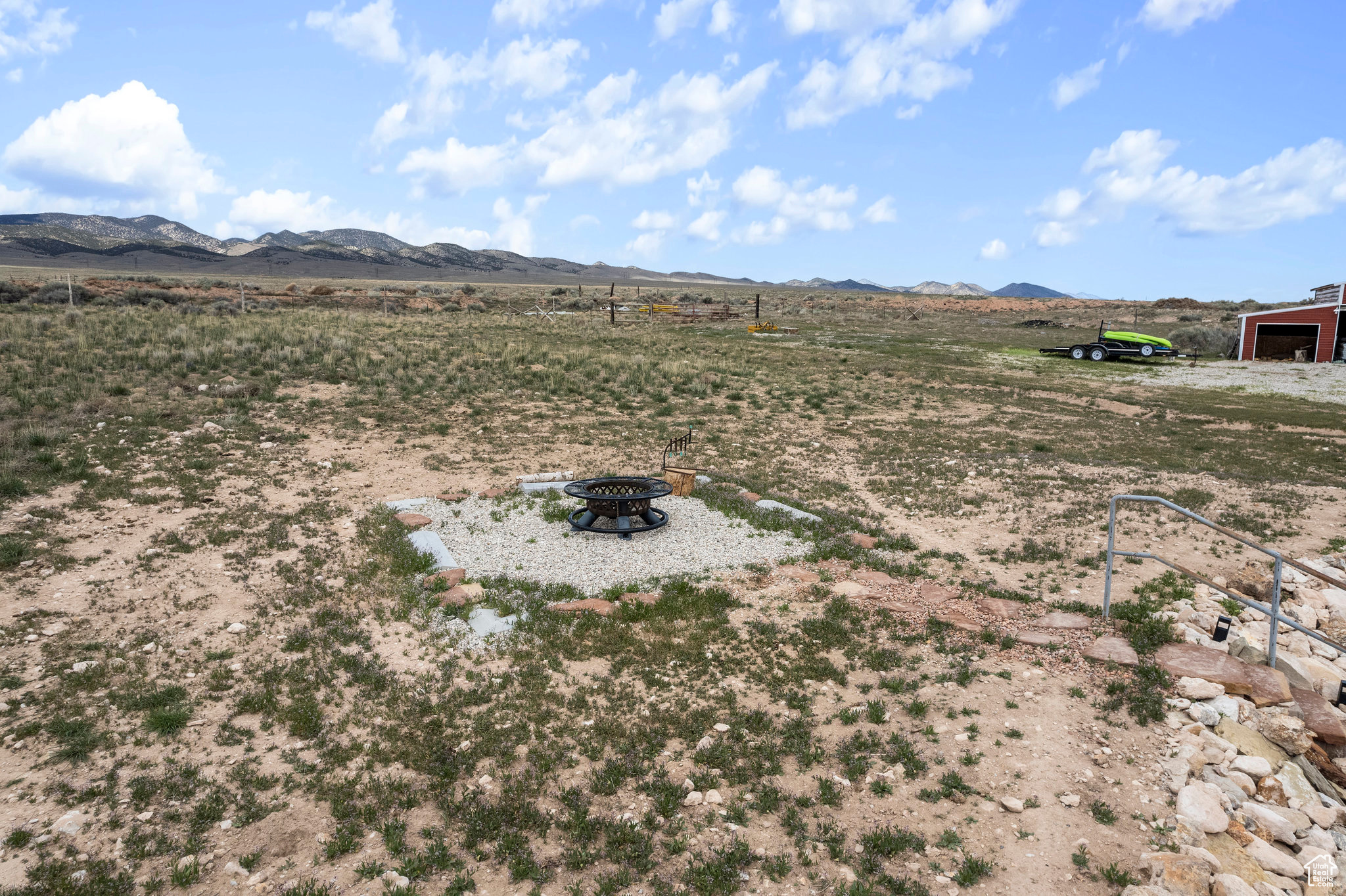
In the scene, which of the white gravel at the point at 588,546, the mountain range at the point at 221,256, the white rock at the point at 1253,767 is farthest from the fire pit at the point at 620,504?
the mountain range at the point at 221,256

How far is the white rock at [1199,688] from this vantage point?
5.64 meters

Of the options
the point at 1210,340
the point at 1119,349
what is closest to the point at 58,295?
the point at 1119,349

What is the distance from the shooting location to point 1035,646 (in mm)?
6684

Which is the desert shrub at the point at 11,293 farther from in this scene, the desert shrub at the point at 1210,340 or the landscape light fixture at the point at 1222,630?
the desert shrub at the point at 1210,340

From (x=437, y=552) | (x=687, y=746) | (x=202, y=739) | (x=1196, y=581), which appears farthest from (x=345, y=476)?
(x=1196, y=581)

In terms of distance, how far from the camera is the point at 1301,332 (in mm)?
33781

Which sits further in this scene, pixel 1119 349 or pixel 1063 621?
pixel 1119 349

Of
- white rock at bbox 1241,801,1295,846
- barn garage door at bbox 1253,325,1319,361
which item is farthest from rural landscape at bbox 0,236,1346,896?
barn garage door at bbox 1253,325,1319,361

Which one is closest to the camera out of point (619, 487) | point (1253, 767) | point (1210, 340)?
point (1253, 767)

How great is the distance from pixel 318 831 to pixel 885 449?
1283 centimetres

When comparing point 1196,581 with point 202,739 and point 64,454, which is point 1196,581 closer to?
point 202,739

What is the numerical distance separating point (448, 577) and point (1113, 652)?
22.5 ft

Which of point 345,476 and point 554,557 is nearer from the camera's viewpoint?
point 554,557

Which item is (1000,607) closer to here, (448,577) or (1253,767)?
(1253,767)
